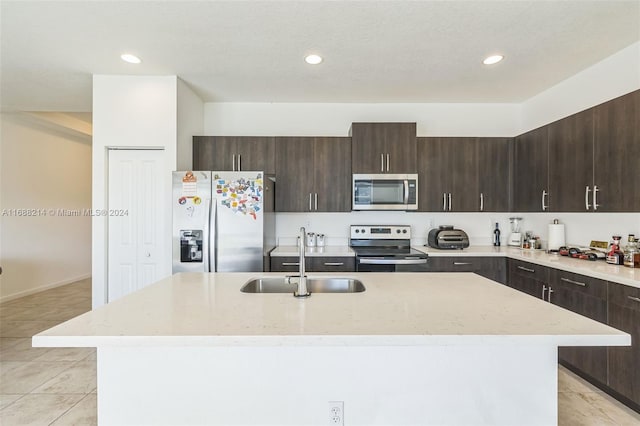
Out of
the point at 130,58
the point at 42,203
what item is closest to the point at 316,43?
the point at 130,58

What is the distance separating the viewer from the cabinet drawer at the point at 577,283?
219 cm

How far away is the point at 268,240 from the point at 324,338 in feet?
7.59

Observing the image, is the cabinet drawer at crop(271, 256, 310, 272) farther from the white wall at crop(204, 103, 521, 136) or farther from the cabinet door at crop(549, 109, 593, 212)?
the cabinet door at crop(549, 109, 593, 212)

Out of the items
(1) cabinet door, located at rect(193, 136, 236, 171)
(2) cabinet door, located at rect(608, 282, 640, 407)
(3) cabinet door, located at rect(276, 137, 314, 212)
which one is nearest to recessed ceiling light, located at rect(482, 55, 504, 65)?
(3) cabinet door, located at rect(276, 137, 314, 212)

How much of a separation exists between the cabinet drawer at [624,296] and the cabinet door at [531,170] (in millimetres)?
1148

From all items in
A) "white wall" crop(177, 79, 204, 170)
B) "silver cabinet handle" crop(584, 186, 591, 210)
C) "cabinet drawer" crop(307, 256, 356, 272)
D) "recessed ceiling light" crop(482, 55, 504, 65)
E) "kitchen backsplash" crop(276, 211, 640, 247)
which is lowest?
"cabinet drawer" crop(307, 256, 356, 272)

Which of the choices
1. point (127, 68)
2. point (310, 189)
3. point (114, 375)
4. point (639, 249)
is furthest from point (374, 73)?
point (114, 375)

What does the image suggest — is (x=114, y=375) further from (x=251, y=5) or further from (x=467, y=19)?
(x=467, y=19)

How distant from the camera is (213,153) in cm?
354

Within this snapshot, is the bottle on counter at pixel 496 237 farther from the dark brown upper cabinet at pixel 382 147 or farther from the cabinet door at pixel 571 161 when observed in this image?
the dark brown upper cabinet at pixel 382 147

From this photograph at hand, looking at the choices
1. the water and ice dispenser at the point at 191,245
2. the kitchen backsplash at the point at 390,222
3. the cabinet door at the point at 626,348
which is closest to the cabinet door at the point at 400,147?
the kitchen backsplash at the point at 390,222

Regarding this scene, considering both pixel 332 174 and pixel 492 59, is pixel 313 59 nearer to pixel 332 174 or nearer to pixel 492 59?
pixel 332 174

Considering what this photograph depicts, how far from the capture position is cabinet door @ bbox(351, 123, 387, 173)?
11.5 feet

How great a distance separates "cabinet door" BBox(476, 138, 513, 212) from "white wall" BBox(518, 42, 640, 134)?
51 cm
